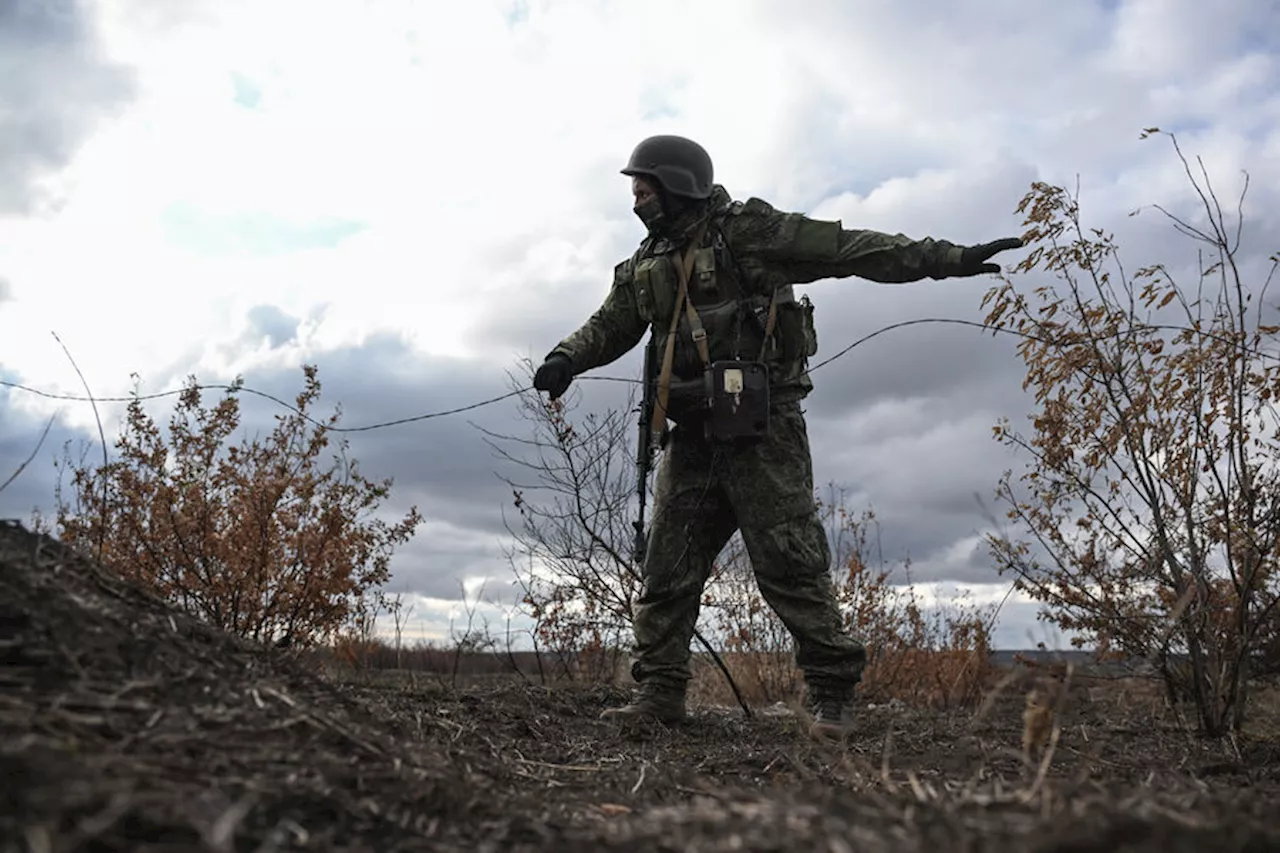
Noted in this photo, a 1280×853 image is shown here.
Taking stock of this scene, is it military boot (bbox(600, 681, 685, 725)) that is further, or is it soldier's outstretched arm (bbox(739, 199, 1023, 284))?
military boot (bbox(600, 681, 685, 725))

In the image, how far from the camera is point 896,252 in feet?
14.1

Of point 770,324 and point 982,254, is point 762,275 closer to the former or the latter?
point 770,324

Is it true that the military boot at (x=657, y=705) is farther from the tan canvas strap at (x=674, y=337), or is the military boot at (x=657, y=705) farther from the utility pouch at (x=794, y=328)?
the utility pouch at (x=794, y=328)

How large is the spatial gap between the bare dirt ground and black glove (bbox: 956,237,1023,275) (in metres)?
2.00

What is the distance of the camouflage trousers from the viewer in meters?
4.34

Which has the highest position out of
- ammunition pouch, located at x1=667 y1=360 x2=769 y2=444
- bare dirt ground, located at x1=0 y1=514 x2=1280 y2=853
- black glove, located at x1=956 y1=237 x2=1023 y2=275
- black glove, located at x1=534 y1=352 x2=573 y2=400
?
black glove, located at x1=956 y1=237 x2=1023 y2=275

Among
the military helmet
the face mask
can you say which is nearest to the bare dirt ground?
the face mask

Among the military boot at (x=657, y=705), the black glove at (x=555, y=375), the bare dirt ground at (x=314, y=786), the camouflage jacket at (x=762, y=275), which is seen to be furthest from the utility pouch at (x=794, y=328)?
the bare dirt ground at (x=314, y=786)

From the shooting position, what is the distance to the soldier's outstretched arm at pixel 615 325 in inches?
188

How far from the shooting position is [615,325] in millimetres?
4863

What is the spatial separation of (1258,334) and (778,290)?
1993mm

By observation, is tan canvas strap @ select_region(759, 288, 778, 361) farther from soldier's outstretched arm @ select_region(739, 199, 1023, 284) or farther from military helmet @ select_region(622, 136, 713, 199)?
military helmet @ select_region(622, 136, 713, 199)

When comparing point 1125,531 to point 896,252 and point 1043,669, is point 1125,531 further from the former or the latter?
point 1043,669

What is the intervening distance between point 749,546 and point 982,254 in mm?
1493
